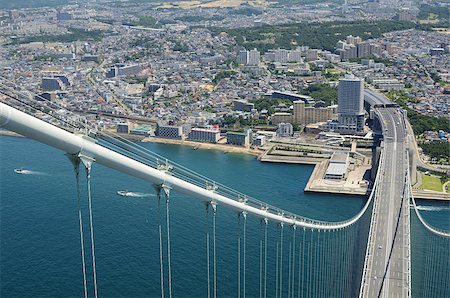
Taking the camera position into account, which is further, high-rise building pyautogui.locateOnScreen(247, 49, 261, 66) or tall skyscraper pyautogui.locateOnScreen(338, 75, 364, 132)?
high-rise building pyautogui.locateOnScreen(247, 49, 261, 66)

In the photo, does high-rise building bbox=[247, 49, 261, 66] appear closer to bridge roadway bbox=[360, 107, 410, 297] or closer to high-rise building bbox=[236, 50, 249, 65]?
high-rise building bbox=[236, 50, 249, 65]

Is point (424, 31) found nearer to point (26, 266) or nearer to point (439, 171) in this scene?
point (439, 171)

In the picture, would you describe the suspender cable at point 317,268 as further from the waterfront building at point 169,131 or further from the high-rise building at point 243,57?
the high-rise building at point 243,57

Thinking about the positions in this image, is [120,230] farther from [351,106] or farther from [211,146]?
[351,106]

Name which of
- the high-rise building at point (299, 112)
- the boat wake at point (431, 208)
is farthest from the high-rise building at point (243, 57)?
the boat wake at point (431, 208)

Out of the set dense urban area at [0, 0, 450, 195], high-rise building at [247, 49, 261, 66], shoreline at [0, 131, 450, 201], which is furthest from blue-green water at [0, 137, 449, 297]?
high-rise building at [247, 49, 261, 66]
